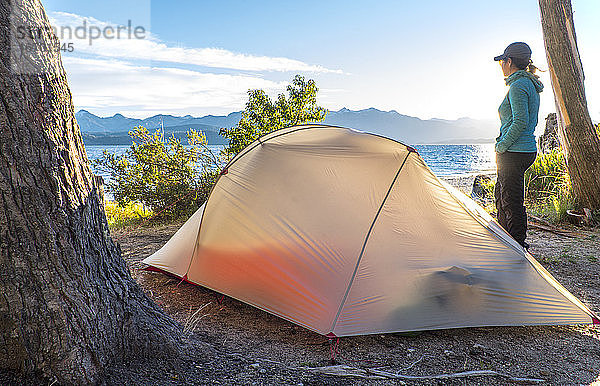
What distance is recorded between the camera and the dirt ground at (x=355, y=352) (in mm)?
2691

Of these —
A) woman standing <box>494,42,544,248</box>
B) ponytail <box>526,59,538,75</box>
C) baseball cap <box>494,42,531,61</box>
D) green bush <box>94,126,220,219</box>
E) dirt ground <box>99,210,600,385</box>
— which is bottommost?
dirt ground <box>99,210,600,385</box>

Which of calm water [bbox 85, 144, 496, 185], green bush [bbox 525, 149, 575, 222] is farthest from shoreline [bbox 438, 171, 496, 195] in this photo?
green bush [bbox 525, 149, 575, 222]

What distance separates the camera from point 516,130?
462 centimetres

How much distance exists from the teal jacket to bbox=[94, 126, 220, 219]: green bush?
5.90m

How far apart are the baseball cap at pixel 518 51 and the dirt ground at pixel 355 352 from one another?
2499 millimetres

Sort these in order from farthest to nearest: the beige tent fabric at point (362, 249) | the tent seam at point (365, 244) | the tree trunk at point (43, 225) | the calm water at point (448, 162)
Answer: the calm water at point (448, 162) < the beige tent fabric at point (362, 249) < the tent seam at point (365, 244) < the tree trunk at point (43, 225)

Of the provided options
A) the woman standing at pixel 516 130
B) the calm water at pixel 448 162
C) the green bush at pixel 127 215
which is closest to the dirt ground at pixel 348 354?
the woman standing at pixel 516 130

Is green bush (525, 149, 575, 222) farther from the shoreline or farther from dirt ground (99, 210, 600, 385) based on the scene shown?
dirt ground (99, 210, 600, 385)

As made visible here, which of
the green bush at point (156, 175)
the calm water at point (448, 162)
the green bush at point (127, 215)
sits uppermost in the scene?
the green bush at point (156, 175)

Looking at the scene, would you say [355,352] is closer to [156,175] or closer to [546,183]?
[156,175]

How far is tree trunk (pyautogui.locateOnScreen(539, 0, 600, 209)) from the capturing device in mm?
7199

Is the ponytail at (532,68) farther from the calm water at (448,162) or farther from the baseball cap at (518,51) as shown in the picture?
the calm water at (448,162)

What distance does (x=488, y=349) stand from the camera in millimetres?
3166

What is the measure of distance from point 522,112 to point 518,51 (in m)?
0.65
